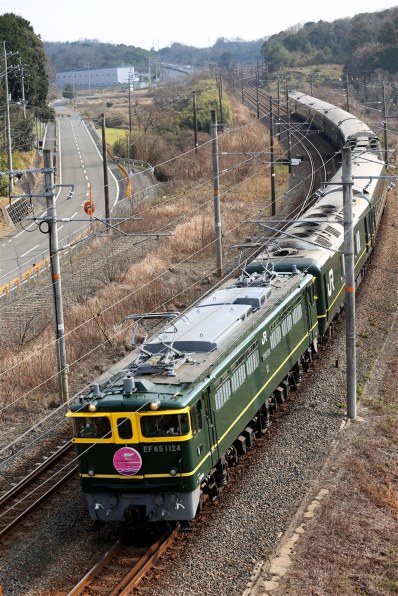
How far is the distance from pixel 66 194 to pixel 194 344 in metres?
49.1

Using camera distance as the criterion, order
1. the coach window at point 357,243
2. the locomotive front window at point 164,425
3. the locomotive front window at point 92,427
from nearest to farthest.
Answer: the locomotive front window at point 164,425, the locomotive front window at point 92,427, the coach window at point 357,243

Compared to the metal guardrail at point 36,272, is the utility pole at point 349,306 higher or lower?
higher

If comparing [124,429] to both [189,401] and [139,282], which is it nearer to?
[189,401]

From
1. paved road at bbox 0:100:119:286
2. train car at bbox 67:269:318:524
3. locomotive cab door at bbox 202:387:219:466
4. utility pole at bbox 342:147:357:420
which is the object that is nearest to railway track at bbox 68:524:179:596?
train car at bbox 67:269:318:524

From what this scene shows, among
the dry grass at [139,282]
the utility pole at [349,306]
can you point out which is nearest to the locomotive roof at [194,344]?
the utility pole at [349,306]

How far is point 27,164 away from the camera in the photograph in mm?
66750

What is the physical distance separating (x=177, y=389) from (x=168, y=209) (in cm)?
3355

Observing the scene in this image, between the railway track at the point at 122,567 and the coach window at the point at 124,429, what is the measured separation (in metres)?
1.74

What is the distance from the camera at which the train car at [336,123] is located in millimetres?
42862

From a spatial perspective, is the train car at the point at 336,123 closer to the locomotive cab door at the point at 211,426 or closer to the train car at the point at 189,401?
the train car at the point at 189,401

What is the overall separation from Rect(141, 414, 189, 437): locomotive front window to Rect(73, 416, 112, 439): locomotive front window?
591 millimetres

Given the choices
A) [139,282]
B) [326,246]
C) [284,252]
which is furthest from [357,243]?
[139,282]

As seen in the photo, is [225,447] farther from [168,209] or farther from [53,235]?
[168,209]

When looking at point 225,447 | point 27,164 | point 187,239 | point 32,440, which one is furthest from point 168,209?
point 225,447
